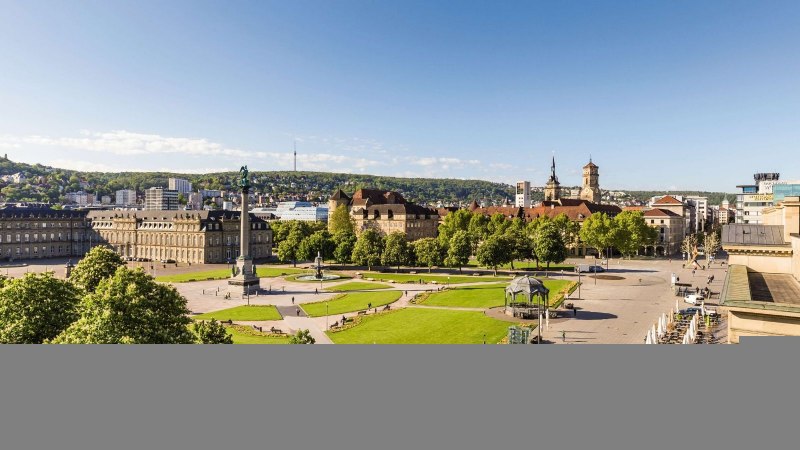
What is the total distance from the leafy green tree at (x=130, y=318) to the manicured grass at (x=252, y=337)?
13.2 metres

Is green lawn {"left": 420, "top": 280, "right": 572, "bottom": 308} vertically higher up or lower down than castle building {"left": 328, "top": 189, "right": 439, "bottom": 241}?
lower down

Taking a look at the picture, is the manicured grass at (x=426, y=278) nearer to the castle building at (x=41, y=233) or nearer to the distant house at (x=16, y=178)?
the castle building at (x=41, y=233)

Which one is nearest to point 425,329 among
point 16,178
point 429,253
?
point 429,253

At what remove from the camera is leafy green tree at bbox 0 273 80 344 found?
79.6 feet

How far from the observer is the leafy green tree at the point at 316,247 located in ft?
293

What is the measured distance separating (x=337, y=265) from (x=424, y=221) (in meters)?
45.0

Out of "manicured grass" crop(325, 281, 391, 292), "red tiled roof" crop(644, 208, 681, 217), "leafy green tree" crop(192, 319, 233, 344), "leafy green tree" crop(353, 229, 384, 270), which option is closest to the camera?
"leafy green tree" crop(192, 319, 233, 344)

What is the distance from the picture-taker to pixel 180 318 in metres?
24.9

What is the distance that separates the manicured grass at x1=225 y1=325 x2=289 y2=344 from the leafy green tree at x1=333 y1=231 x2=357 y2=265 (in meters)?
44.8

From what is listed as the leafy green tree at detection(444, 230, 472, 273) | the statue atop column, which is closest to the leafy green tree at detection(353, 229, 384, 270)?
the leafy green tree at detection(444, 230, 472, 273)

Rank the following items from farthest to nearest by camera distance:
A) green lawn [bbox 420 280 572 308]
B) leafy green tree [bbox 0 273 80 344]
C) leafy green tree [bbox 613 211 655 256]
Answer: leafy green tree [bbox 613 211 655 256]
green lawn [bbox 420 280 572 308]
leafy green tree [bbox 0 273 80 344]

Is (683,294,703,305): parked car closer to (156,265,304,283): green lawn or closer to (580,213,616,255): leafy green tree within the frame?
(580,213,616,255): leafy green tree

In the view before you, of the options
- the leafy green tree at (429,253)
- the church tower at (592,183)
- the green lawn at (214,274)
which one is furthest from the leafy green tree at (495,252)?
the church tower at (592,183)

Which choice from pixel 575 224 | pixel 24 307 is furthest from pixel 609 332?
pixel 575 224
